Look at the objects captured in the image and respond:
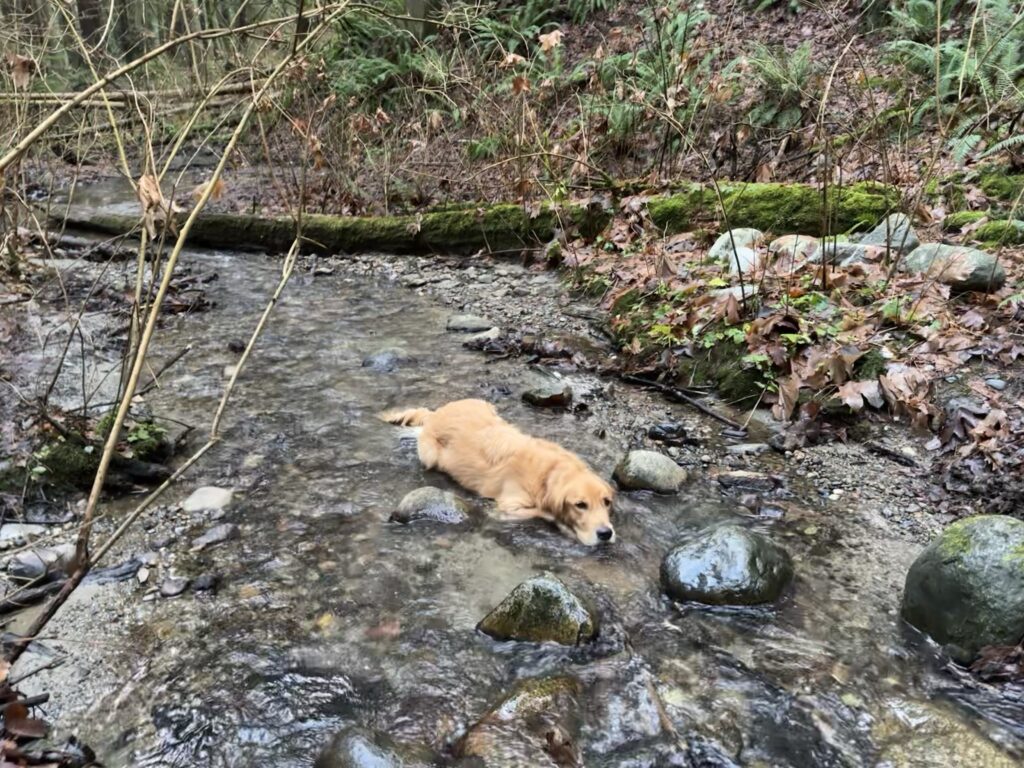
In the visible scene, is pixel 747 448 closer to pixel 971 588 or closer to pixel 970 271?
pixel 971 588

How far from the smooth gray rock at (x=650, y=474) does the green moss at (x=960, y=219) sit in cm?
429

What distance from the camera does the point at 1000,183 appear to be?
7.46 meters

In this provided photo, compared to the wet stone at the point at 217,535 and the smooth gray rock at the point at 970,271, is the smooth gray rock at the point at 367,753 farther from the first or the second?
the smooth gray rock at the point at 970,271

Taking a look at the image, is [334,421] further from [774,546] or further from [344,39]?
[344,39]

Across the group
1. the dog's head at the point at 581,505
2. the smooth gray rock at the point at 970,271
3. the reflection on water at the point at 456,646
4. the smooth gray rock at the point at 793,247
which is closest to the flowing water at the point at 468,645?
the reflection on water at the point at 456,646

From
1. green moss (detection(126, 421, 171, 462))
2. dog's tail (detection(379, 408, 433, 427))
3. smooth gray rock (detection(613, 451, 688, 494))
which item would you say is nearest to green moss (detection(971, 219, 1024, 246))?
smooth gray rock (detection(613, 451, 688, 494))

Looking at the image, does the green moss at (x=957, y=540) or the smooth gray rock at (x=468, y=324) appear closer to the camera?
the green moss at (x=957, y=540)

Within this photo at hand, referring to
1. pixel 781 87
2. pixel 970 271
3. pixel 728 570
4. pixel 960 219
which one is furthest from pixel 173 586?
pixel 781 87

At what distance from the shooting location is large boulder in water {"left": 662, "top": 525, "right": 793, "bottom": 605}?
3.61 metres

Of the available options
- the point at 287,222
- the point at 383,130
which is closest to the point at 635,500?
the point at 287,222

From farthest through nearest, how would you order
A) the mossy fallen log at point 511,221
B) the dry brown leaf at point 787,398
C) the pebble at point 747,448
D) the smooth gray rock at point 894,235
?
the mossy fallen log at point 511,221 < the smooth gray rock at point 894,235 < the dry brown leaf at point 787,398 < the pebble at point 747,448

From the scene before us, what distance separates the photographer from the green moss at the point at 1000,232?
20.8 ft

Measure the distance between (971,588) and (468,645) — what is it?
2225mm

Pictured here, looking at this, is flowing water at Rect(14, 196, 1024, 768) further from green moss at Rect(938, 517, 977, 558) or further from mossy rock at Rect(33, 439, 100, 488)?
mossy rock at Rect(33, 439, 100, 488)
